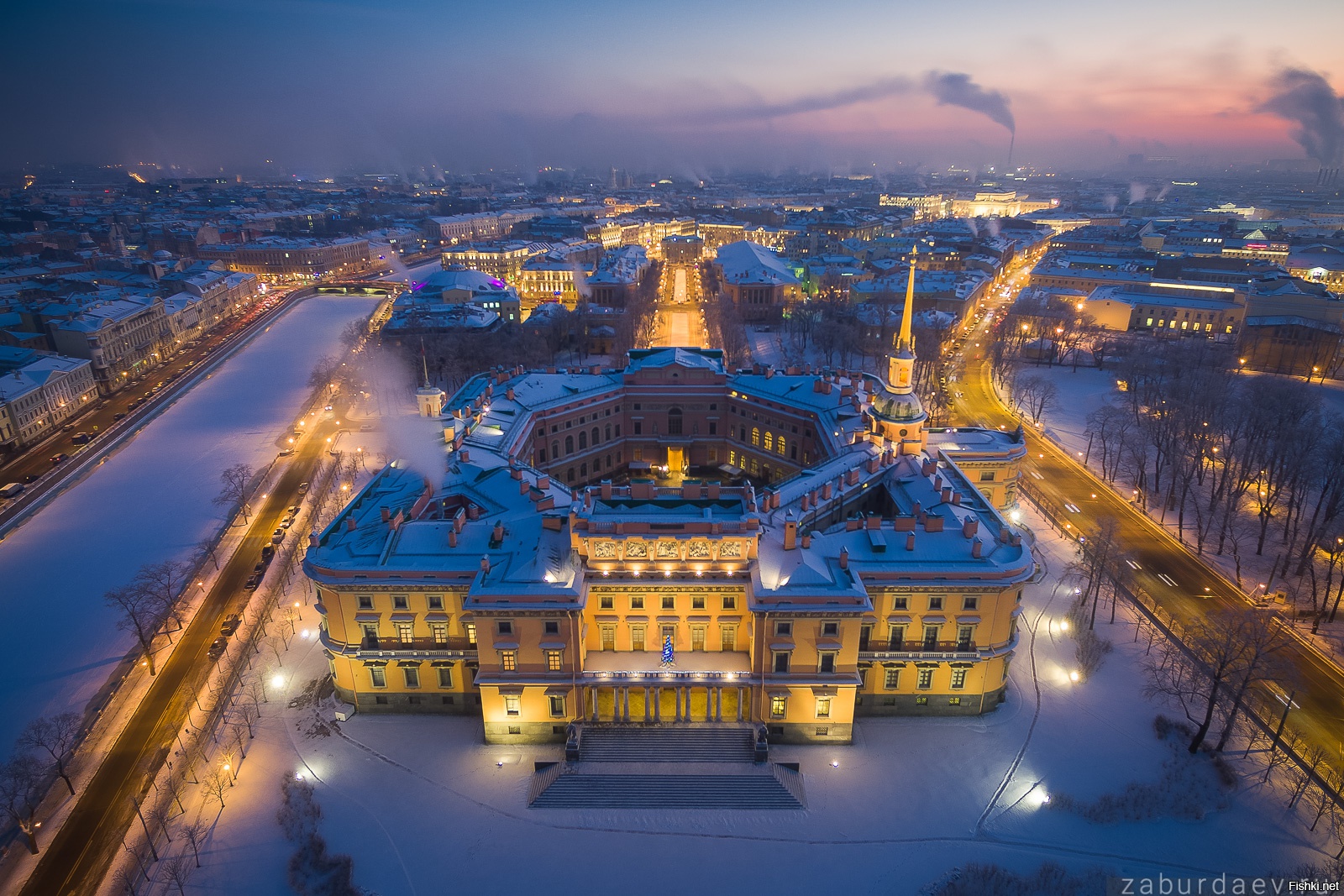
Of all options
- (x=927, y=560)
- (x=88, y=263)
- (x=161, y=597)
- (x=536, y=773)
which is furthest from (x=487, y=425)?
(x=88, y=263)

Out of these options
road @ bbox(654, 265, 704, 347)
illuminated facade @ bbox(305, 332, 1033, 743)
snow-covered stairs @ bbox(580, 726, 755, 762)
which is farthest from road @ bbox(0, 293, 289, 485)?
road @ bbox(654, 265, 704, 347)

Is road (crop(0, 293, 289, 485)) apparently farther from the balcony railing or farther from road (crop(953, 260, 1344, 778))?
road (crop(953, 260, 1344, 778))

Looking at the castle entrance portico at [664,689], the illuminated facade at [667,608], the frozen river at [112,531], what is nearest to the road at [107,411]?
the frozen river at [112,531]

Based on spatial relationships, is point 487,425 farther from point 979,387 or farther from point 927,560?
point 979,387

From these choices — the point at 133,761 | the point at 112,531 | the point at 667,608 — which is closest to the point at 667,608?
the point at 667,608

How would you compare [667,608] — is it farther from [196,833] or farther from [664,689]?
[196,833]

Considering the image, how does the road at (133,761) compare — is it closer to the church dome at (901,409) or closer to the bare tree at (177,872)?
the bare tree at (177,872)
